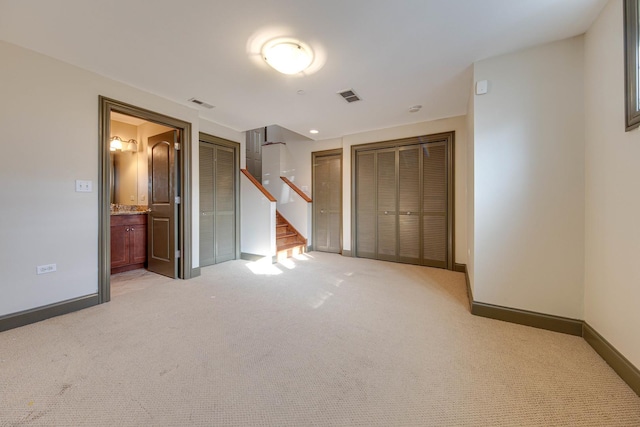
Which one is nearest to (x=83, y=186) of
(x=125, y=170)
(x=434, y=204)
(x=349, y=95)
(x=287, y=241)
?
(x=125, y=170)

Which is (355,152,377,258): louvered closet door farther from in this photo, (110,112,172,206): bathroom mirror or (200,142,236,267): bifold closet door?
(110,112,172,206): bathroom mirror

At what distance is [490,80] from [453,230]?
236cm

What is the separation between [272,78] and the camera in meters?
2.70

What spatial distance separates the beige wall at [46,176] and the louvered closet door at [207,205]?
60.3 inches

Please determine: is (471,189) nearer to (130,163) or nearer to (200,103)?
(200,103)

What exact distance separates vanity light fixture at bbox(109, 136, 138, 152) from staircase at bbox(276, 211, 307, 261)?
10.0 ft

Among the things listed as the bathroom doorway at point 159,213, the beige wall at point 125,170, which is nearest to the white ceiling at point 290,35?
the bathroom doorway at point 159,213

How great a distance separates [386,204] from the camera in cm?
464

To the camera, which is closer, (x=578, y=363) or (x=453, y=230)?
(x=578, y=363)

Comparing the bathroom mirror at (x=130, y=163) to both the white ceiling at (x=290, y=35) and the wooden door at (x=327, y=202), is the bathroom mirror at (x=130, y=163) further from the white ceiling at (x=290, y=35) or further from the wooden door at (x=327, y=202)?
the wooden door at (x=327, y=202)

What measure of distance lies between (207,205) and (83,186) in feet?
5.88

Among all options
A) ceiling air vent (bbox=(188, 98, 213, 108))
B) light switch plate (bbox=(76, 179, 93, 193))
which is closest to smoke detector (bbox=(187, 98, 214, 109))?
ceiling air vent (bbox=(188, 98, 213, 108))

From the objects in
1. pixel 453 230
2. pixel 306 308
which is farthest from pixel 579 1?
pixel 306 308

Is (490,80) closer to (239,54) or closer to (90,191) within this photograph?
(239,54)
